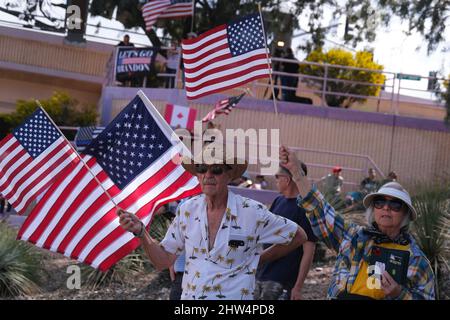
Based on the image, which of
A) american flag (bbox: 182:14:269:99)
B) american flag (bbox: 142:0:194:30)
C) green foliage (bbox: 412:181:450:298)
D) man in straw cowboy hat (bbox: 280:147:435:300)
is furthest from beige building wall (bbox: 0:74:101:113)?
man in straw cowboy hat (bbox: 280:147:435:300)

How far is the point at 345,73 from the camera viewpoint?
80.1 ft

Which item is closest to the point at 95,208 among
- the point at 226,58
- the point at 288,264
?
the point at 288,264

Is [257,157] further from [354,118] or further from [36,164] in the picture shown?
[36,164]

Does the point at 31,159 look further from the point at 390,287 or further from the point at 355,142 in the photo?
the point at 355,142

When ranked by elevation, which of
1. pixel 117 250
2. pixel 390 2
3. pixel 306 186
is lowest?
pixel 117 250

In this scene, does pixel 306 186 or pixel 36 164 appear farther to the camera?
pixel 36 164

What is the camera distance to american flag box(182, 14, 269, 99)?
8.79 metres

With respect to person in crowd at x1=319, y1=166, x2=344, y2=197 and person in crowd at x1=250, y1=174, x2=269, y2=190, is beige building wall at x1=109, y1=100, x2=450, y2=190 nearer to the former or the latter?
person in crowd at x1=250, y1=174, x2=269, y2=190

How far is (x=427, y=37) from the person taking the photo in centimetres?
1973

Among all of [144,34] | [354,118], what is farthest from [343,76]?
[144,34]

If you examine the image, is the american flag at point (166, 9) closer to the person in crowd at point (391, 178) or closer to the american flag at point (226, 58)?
the person in crowd at point (391, 178)

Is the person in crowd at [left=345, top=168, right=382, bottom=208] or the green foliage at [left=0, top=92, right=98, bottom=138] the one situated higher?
the green foliage at [left=0, top=92, right=98, bottom=138]

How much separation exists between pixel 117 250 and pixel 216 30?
3675 mm

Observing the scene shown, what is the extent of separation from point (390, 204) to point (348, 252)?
38 centimetres
